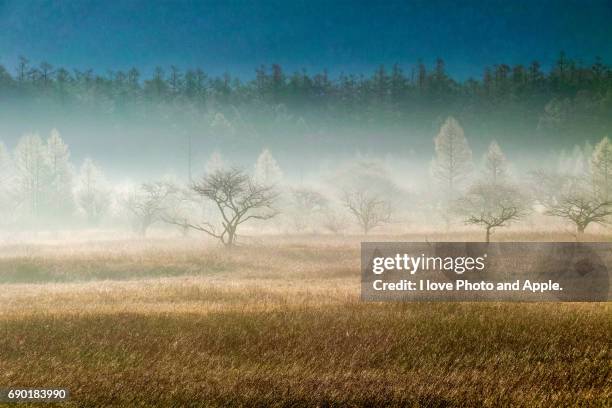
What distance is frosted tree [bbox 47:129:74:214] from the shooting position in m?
67.6

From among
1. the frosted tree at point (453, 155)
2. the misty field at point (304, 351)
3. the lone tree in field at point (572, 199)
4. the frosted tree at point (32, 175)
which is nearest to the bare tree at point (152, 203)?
the frosted tree at point (32, 175)

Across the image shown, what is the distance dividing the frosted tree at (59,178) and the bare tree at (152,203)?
679 inches

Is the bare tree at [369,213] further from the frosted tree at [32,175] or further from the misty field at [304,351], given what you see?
the frosted tree at [32,175]

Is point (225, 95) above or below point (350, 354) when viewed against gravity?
above

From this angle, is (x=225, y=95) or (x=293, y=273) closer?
(x=293, y=273)

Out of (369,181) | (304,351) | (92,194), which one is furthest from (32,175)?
(304,351)

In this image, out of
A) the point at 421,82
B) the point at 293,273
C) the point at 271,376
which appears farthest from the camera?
the point at 421,82

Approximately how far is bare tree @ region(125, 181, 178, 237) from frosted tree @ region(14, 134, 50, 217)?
1830 centimetres

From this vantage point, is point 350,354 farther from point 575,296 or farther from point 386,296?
point 575,296

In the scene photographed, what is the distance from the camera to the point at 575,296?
20031 millimetres

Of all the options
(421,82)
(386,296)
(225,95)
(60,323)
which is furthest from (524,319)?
(225,95)

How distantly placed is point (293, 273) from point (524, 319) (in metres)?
16.3

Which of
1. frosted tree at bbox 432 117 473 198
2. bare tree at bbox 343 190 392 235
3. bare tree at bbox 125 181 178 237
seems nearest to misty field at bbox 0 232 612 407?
bare tree at bbox 343 190 392 235

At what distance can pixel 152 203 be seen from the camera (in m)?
51.6
